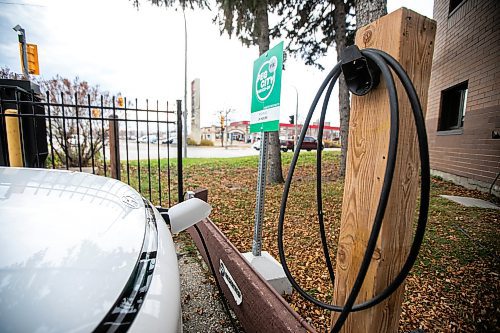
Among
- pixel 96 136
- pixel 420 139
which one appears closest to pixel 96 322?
pixel 420 139

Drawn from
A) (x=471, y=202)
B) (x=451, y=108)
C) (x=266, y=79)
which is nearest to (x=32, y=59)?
(x=266, y=79)

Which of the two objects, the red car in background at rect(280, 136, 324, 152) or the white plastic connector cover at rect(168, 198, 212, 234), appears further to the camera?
the red car in background at rect(280, 136, 324, 152)

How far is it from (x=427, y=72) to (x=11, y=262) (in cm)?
146

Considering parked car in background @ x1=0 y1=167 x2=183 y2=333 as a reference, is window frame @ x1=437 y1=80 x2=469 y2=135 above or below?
above

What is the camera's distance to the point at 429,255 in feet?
9.20

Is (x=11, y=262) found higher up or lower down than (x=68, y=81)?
lower down

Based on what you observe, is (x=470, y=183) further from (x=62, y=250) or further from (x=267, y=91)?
(x=62, y=250)

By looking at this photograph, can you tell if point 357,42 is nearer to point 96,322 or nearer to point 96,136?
point 96,322

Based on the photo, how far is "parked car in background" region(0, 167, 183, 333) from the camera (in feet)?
2.17

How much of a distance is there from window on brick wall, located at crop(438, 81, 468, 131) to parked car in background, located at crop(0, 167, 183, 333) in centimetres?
861

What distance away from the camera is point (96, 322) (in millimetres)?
663

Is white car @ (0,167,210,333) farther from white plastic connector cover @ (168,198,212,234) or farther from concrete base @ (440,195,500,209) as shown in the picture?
concrete base @ (440,195,500,209)

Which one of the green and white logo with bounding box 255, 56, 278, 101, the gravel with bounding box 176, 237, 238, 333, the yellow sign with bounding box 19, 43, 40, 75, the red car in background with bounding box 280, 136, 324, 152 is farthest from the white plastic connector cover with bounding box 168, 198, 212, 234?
the red car in background with bounding box 280, 136, 324, 152

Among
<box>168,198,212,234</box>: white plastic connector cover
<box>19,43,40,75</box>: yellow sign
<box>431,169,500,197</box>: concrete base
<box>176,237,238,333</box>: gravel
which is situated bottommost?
<box>176,237,238,333</box>: gravel
